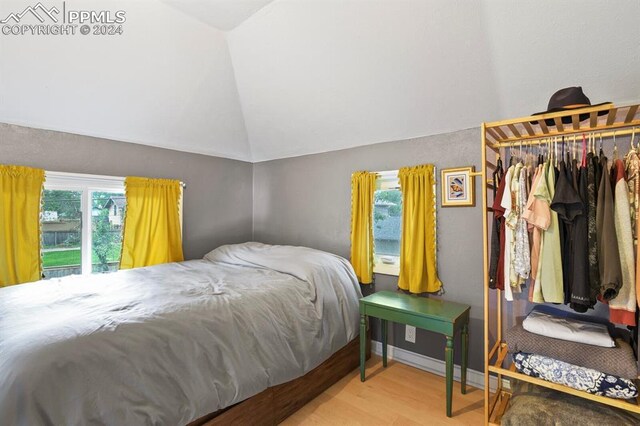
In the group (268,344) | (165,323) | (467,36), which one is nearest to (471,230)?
(467,36)

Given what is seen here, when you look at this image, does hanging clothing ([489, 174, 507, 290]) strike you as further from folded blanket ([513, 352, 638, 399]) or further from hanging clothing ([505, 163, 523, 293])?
folded blanket ([513, 352, 638, 399])

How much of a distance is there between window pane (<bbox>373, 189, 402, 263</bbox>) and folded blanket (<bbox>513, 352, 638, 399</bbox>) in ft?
4.54

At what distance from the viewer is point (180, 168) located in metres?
3.36

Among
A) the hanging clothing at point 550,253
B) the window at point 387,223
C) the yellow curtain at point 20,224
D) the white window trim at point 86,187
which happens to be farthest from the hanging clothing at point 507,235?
the yellow curtain at point 20,224

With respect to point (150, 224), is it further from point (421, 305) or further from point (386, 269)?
point (421, 305)

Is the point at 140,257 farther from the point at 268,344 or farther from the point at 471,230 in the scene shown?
the point at 471,230

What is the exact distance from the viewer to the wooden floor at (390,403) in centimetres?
197

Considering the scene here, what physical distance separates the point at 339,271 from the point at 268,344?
97 centimetres

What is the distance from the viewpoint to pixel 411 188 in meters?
2.67

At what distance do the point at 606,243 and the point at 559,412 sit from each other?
888 millimetres

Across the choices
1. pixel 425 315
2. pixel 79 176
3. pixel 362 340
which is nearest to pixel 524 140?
pixel 425 315

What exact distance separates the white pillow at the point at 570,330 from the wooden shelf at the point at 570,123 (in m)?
1.08

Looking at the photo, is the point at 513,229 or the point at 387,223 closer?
the point at 513,229

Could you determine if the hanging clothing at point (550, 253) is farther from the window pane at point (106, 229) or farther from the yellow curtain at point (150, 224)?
the window pane at point (106, 229)
